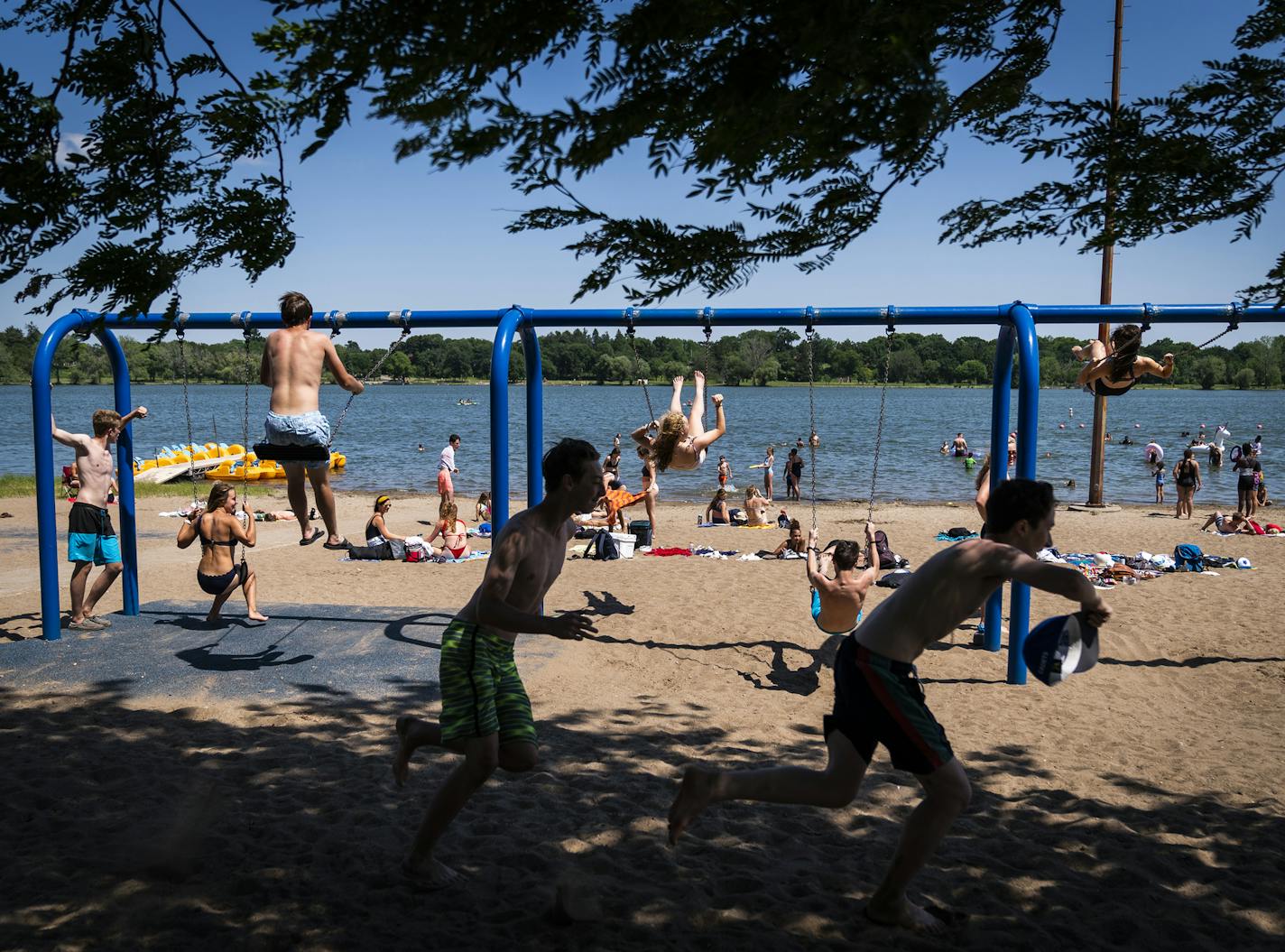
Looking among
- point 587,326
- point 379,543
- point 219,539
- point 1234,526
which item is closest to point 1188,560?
point 1234,526

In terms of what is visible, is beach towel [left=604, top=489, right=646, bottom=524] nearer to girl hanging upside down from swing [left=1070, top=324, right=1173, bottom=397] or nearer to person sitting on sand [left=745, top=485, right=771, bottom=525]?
person sitting on sand [left=745, top=485, right=771, bottom=525]

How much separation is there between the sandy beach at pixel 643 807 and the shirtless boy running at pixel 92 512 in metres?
0.36

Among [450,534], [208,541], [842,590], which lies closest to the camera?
[842,590]

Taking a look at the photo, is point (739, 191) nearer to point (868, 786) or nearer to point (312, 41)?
point (312, 41)

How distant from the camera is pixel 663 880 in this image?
397cm

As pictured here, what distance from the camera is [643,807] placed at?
4828 mm

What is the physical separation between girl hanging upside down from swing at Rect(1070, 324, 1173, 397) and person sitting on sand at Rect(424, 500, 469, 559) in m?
8.84

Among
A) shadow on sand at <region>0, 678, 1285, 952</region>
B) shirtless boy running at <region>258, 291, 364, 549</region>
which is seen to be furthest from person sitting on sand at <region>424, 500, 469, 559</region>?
shadow on sand at <region>0, 678, 1285, 952</region>

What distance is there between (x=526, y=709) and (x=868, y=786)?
227cm

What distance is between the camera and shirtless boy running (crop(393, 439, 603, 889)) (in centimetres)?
367

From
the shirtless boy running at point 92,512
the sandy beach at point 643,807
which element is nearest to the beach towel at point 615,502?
the sandy beach at point 643,807

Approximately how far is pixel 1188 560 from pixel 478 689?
477 inches

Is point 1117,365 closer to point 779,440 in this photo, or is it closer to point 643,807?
point 643,807

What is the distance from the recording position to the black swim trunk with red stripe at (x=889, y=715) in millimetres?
3334
